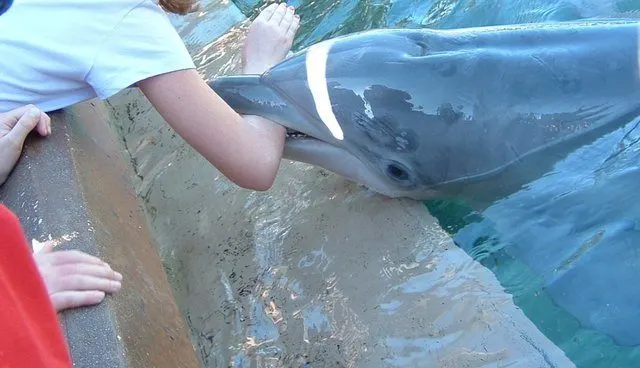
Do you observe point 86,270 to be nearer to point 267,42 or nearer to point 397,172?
point 397,172

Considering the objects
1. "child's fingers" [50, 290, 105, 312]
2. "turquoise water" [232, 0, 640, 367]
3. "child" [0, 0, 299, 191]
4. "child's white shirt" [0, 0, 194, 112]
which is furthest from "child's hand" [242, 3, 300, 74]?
"child's fingers" [50, 290, 105, 312]

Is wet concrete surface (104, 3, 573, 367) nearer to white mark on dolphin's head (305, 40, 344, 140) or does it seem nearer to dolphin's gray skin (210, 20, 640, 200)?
dolphin's gray skin (210, 20, 640, 200)

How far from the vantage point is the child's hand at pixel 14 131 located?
9.19 feet

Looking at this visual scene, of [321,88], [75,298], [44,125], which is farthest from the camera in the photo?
[321,88]

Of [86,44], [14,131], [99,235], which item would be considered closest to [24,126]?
[14,131]

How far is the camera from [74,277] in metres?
2.36

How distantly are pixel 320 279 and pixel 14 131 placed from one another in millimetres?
1232

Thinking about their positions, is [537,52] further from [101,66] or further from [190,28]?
[190,28]

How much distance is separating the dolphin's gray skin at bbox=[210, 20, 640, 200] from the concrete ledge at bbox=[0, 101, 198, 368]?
0.61 meters

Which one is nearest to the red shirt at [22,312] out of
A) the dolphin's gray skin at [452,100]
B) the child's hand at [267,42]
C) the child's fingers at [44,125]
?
the child's fingers at [44,125]

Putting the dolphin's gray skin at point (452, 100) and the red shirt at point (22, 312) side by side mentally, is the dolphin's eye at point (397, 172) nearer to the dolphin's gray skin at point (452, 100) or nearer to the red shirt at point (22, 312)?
the dolphin's gray skin at point (452, 100)

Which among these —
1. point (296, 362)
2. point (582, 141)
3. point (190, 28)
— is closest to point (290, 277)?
point (296, 362)

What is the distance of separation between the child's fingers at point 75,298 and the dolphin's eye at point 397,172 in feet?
4.47

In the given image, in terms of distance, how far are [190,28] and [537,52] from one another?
2523 millimetres
